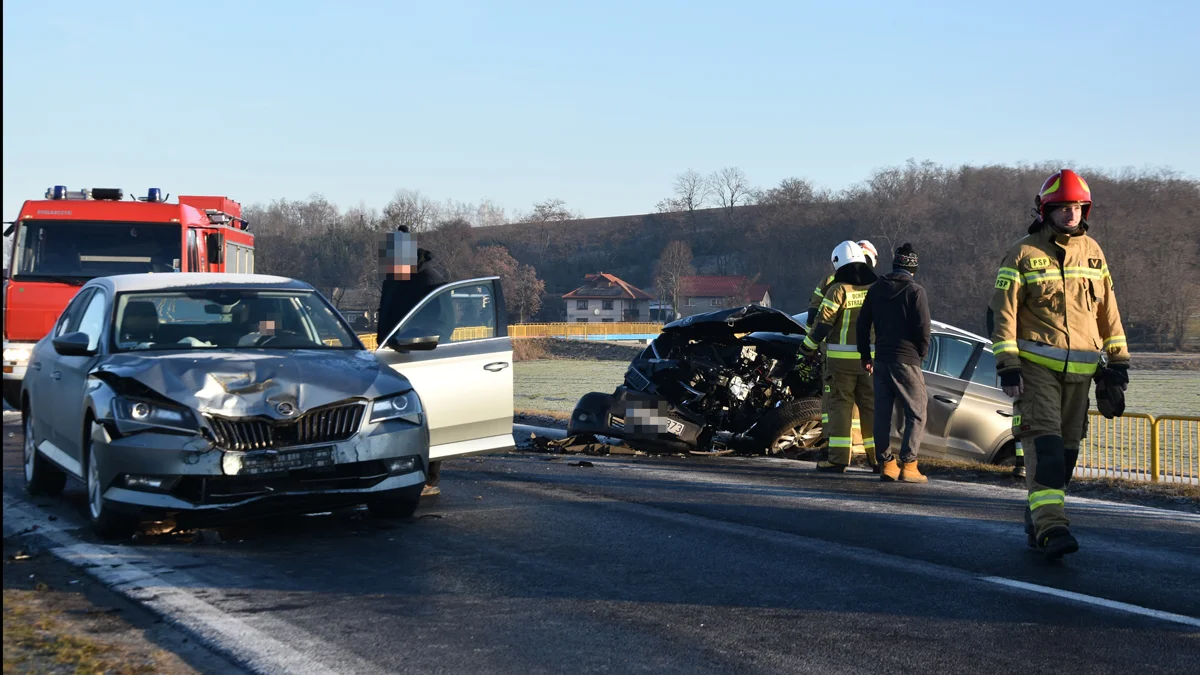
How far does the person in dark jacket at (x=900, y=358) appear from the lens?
9656 millimetres

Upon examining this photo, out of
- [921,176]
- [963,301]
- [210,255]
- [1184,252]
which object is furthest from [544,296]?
[210,255]

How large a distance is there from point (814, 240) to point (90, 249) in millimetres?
103865

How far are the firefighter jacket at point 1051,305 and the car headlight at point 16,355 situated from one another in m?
12.0

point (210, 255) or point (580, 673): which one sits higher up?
point (210, 255)

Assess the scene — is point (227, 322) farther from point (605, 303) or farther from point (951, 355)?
point (605, 303)

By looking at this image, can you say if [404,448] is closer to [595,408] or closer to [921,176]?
[595,408]

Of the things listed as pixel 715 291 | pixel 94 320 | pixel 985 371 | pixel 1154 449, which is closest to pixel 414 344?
pixel 94 320

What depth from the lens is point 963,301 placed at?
7925 centimetres

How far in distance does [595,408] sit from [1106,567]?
6.25 metres

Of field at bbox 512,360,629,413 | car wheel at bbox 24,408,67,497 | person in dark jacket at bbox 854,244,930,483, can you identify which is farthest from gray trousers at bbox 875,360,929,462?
field at bbox 512,360,629,413

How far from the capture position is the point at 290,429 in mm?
6664

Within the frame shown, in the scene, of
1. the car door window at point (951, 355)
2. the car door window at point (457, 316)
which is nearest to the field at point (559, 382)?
the car door window at point (951, 355)

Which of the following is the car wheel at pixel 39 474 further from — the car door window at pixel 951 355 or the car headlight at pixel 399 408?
the car door window at pixel 951 355

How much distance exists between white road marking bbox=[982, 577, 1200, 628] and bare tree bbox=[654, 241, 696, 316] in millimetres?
112573
